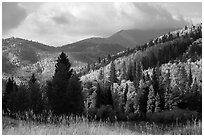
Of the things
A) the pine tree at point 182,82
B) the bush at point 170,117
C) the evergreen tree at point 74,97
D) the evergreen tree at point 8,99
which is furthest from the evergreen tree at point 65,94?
the pine tree at point 182,82

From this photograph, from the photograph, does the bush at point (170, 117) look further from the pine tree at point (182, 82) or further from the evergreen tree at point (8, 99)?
the pine tree at point (182, 82)

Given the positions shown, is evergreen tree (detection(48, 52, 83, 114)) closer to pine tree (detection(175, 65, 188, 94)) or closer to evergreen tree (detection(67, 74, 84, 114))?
evergreen tree (detection(67, 74, 84, 114))

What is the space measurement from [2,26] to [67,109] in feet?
45.0

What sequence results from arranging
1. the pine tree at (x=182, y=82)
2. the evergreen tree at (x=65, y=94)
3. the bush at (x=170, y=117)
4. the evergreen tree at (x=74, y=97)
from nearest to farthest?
the bush at (x=170, y=117), the evergreen tree at (x=65, y=94), the evergreen tree at (x=74, y=97), the pine tree at (x=182, y=82)

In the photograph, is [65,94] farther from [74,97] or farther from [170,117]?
[170,117]

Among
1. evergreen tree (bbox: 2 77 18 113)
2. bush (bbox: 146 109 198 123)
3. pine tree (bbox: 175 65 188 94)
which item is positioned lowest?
bush (bbox: 146 109 198 123)

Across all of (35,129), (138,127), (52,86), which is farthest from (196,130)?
(52,86)

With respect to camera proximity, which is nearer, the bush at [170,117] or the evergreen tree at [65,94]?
the bush at [170,117]

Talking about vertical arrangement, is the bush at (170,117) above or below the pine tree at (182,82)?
below

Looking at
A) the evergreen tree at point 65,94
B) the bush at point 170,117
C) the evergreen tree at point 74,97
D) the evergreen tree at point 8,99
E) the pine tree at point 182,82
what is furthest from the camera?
the pine tree at point 182,82

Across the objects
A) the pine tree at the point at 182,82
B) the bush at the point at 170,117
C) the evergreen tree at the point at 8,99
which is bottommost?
the bush at the point at 170,117

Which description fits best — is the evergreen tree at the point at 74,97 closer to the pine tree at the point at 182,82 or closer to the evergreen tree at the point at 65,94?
the evergreen tree at the point at 65,94

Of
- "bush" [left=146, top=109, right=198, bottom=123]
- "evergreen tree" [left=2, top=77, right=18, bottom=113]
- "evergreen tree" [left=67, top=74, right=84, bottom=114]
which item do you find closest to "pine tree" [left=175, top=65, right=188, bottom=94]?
"evergreen tree" [left=67, top=74, right=84, bottom=114]

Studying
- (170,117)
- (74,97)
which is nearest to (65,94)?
(74,97)
